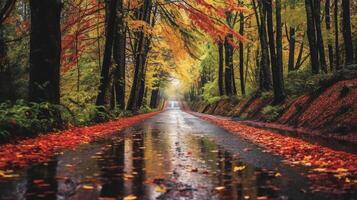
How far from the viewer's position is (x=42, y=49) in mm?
13133

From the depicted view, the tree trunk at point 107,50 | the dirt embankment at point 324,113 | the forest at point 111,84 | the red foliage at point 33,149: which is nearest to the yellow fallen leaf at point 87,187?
the forest at point 111,84

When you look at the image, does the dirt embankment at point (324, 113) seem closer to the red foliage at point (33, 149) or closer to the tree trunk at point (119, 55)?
the red foliage at point (33, 149)

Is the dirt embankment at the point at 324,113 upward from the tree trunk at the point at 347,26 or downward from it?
downward

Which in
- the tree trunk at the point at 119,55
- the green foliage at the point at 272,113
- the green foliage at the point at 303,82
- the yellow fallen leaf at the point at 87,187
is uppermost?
the tree trunk at the point at 119,55

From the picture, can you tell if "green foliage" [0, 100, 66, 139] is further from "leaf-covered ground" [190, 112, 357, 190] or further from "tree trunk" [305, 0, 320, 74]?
"tree trunk" [305, 0, 320, 74]

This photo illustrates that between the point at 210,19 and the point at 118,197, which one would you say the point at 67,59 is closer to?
the point at 210,19

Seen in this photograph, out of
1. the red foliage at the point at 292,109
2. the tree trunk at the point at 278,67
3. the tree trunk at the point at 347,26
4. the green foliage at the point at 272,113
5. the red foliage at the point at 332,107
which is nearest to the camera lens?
the red foliage at the point at 332,107

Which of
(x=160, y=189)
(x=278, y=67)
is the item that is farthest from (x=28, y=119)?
(x=278, y=67)

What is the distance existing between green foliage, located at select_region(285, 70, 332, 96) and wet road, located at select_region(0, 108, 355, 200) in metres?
11.5

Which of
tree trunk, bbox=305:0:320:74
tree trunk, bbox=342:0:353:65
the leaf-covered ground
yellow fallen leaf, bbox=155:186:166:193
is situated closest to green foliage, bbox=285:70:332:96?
tree trunk, bbox=305:0:320:74

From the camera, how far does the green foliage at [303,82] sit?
19.4 m

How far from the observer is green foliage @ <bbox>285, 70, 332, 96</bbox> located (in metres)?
19.4

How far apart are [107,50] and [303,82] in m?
10.5

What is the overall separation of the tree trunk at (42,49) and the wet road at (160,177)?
190 inches
